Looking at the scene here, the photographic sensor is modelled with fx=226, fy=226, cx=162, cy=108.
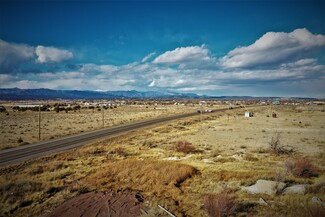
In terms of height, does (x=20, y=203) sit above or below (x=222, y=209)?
below

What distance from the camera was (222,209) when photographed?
8.48m

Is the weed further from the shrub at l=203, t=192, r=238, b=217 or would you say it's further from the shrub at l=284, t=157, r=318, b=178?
the shrub at l=284, t=157, r=318, b=178

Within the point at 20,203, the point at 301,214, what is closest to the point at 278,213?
the point at 301,214

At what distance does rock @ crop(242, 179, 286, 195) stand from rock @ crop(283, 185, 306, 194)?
26cm

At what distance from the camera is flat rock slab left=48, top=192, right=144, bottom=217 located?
29.2 ft

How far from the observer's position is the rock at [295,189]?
10789 mm

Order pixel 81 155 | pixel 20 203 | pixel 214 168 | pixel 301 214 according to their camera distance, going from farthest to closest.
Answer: pixel 81 155 → pixel 214 168 → pixel 20 203 → pixel 301 214

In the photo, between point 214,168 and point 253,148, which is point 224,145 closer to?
point 253,148

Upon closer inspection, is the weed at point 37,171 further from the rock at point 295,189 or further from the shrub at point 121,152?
the rock at point 295,189

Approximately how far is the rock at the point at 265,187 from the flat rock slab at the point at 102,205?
5.55 meters

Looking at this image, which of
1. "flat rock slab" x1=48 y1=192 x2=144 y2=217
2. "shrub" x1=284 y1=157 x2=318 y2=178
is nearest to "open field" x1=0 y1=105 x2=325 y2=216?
"shrub" x1=284 y1=157 x2=318 y2=178

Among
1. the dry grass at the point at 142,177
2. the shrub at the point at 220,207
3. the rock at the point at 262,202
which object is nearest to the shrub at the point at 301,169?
the rock at the point at 262,202

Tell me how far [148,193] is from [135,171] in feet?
10.3

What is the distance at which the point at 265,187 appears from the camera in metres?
11.4
